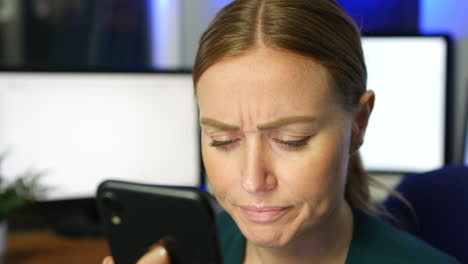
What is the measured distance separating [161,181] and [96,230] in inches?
7.5

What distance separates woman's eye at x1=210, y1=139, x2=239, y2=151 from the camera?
608mm

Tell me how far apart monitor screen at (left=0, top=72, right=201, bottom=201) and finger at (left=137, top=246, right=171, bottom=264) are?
0.76 metres

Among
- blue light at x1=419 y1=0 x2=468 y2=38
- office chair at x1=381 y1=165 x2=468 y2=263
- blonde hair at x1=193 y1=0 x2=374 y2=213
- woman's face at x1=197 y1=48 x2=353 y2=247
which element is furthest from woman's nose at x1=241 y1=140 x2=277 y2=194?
blue light at x1=419 y1=0 x2=468 y2=38

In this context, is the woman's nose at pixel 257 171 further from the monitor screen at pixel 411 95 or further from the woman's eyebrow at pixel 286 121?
the monitor screen at pixel 411 95

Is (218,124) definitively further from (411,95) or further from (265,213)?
(411,95)

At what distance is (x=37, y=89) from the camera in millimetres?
1244

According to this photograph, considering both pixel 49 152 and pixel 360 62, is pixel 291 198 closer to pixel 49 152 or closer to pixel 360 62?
pixel 360 62

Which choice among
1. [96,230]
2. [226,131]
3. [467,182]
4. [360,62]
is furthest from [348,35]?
[96,230]

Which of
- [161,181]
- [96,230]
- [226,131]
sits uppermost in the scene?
[226,131]

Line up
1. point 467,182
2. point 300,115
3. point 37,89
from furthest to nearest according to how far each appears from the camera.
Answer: point 37,89 < point 467,182 < point 300,115

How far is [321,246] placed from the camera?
0.67 m

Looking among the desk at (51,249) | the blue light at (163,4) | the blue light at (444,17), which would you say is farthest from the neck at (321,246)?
the blue light at (163,4)

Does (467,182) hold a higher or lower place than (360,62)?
lower

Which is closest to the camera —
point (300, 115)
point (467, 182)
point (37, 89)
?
point (300, 115)
